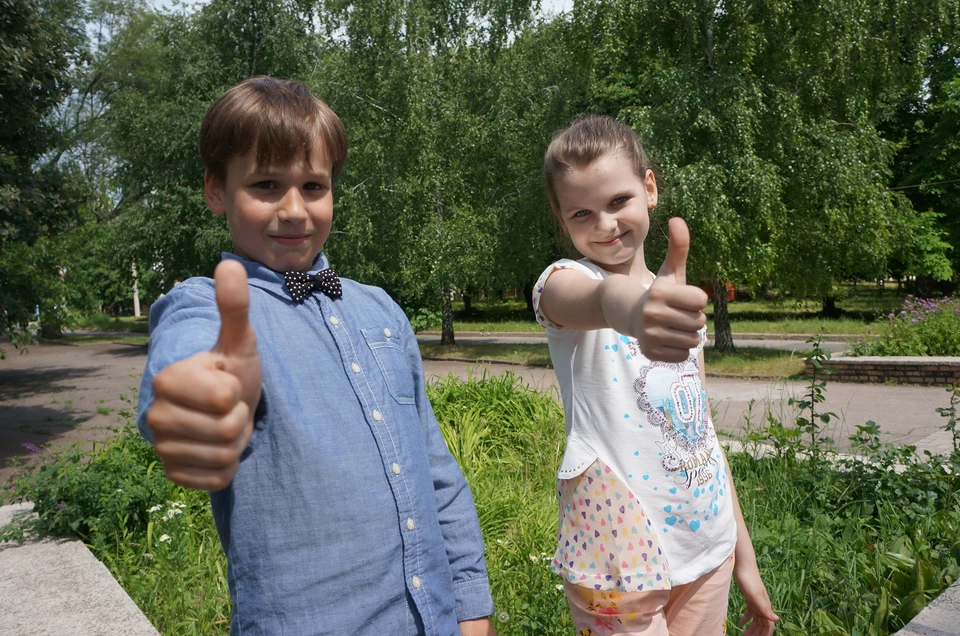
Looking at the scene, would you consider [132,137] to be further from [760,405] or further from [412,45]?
[760,405]

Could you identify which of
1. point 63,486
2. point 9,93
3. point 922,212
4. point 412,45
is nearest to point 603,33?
point 412,45

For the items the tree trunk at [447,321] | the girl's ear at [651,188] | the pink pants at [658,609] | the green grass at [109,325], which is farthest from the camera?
the green grass at [109,325]

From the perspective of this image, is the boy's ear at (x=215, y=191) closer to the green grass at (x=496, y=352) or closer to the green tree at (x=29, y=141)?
the green tree at (x=29, y=141)

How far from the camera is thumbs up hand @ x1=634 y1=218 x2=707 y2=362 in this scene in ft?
3.45

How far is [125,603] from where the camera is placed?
3059mm

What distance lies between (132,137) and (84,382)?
9.62 meters

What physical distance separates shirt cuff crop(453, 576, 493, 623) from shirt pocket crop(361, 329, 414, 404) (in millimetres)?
436

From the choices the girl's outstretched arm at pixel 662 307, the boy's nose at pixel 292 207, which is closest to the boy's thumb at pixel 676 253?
Answer: the girl's outstretched arm at pixel 662 307

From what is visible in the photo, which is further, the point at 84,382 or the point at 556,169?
the point at 84,382

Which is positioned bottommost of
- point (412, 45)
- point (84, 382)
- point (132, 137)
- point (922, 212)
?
point (84, 382)

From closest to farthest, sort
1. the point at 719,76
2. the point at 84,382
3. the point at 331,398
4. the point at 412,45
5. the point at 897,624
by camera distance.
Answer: the point at 331,398 → the point at 897,624 → the point at 719,76 → the point at 84,382 → the point at 412,45

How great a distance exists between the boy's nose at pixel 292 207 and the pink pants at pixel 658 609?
1.03m

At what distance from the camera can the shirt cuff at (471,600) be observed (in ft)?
5.41

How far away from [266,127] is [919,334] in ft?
43.2
